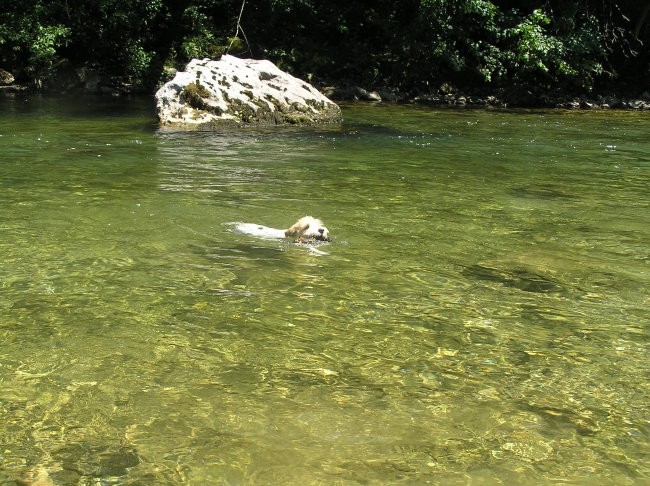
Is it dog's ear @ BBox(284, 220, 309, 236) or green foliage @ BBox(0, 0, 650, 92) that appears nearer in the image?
dog's ear @ BBox(284, 220, 309, 236)

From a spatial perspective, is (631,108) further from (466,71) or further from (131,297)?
(131,297)

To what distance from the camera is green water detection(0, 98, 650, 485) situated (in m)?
3.29

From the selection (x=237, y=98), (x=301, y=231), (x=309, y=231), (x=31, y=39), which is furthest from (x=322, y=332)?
(x=31, y=39)

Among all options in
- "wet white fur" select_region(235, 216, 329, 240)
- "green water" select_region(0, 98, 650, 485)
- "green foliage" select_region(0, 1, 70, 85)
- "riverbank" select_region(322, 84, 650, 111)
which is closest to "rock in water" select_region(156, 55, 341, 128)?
"green water" select_region(0, 98, 650, 485)

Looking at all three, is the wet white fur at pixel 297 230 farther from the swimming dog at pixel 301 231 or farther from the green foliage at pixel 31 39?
the green foliage at pixel 31 39

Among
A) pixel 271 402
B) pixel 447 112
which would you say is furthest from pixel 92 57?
pixel 271 402

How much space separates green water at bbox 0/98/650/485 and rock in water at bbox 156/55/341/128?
18.4 ft

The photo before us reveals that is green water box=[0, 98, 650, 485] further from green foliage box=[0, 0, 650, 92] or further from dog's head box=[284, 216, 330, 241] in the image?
green foliage box=[0, 0, 650, 92]

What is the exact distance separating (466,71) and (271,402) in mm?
22526

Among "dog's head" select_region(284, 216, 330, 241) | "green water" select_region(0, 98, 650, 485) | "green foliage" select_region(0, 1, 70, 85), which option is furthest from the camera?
"green foliage" select_region(0, 1, 70, 85)

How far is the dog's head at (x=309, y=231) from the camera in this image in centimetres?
661

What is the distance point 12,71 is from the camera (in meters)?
23.6

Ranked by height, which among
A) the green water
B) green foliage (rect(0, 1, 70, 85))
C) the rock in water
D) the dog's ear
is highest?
green foliage (rect(0, 1, 70, 85))

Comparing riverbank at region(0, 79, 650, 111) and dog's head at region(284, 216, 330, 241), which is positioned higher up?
riverbank at region(0, 79, 650, 111)
